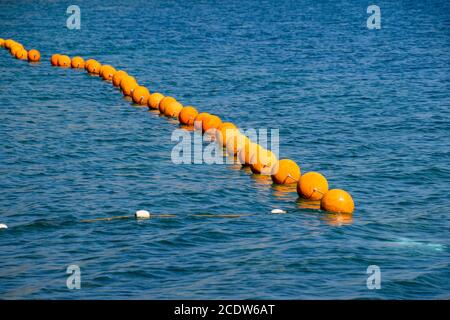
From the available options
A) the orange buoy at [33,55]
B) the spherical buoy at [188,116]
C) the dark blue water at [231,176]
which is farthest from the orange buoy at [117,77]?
the orange buoy at [33,55]

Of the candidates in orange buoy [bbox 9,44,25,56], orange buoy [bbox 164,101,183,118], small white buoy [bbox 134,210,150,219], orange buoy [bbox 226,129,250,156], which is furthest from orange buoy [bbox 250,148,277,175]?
orange buoy [bbox 9,44,25,56]

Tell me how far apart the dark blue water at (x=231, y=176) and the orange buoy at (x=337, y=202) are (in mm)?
351

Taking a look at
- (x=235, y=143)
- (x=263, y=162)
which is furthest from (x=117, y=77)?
(x=263, y=162)

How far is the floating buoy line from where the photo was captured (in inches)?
946

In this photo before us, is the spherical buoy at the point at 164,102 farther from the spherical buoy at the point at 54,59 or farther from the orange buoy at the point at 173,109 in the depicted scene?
the spherical buoy at the point at 54,59

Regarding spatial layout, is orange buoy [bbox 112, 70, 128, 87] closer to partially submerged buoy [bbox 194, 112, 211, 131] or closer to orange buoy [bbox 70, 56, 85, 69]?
orange buoy [bbox 70, 56, 85, 69]

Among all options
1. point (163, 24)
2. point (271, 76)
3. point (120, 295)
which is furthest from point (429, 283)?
point (163, 24)

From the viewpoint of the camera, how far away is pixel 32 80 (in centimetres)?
4719

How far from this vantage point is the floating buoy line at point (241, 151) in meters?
24.0

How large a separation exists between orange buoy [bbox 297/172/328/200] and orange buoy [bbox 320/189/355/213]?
978 mm

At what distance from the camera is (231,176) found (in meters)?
28.6

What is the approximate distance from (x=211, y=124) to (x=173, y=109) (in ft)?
14.8

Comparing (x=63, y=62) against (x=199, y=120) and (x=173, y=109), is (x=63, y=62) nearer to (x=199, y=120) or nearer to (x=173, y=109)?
(x=173, y=109)
